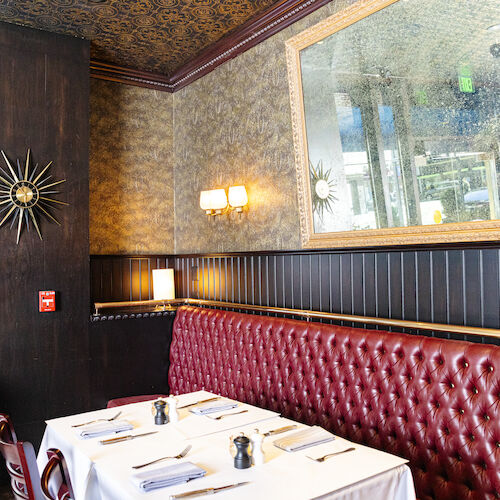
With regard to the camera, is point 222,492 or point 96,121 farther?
point 96,121

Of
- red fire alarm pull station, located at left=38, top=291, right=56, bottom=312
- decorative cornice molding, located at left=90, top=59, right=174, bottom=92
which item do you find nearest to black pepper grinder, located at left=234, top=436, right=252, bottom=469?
red fire alarm pull station, located at left=38, top=291, right=56, bottom=312

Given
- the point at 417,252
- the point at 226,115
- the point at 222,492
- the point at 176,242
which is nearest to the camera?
the point at 222,492

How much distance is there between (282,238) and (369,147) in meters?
1.11

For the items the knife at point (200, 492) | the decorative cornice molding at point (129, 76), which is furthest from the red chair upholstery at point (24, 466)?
the decorative cornice molding at point (129, 76)

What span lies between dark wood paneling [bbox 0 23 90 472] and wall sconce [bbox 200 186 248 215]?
107 cm

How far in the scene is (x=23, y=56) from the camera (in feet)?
14.0

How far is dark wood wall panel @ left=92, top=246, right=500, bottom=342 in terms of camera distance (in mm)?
2746

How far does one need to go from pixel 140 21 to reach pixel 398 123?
247 cm

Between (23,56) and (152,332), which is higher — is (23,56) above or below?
above

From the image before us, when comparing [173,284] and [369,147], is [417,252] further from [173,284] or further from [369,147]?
[173,284]

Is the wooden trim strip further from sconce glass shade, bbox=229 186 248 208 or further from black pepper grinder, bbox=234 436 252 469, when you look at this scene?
black pepper grinder, bbox=234 436 252 469

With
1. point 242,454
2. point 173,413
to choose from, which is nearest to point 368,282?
point 173,413

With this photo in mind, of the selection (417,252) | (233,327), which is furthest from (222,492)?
(233,327)

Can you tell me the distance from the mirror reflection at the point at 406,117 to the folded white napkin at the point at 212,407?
1390 mm
